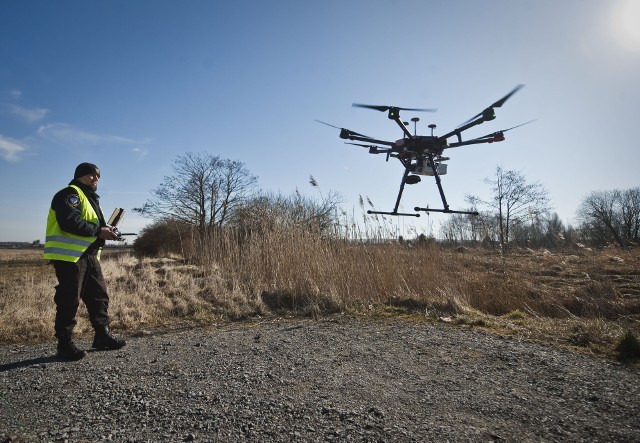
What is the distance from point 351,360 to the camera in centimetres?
343

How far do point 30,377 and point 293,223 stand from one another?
5.83 meters

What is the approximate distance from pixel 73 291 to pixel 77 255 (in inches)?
15.0

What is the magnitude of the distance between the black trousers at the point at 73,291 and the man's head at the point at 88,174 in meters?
0.91

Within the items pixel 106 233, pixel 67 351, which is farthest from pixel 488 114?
pixel 67 351

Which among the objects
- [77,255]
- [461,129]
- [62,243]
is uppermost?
[461,129]

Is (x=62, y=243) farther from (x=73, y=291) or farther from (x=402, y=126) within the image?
→ (x=402, y=126)

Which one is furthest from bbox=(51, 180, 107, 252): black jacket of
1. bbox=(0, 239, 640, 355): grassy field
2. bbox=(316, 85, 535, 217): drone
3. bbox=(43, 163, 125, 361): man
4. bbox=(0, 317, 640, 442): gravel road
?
bbox=(316, 85, 535, 217): drone

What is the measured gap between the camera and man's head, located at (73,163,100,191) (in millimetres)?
4039

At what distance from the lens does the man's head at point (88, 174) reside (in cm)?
404

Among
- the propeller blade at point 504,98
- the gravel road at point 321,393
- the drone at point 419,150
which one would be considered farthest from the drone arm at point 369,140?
the gravel road at point 321,393

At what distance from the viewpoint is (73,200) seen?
368 centimetres

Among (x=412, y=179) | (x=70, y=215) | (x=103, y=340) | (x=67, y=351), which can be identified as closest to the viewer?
(x=67, y=351)

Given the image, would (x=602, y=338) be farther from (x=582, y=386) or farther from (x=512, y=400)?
(x=512, y=400)

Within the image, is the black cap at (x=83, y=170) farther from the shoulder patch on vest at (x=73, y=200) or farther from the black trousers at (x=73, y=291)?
the black trousers at (x=73, y=291)
